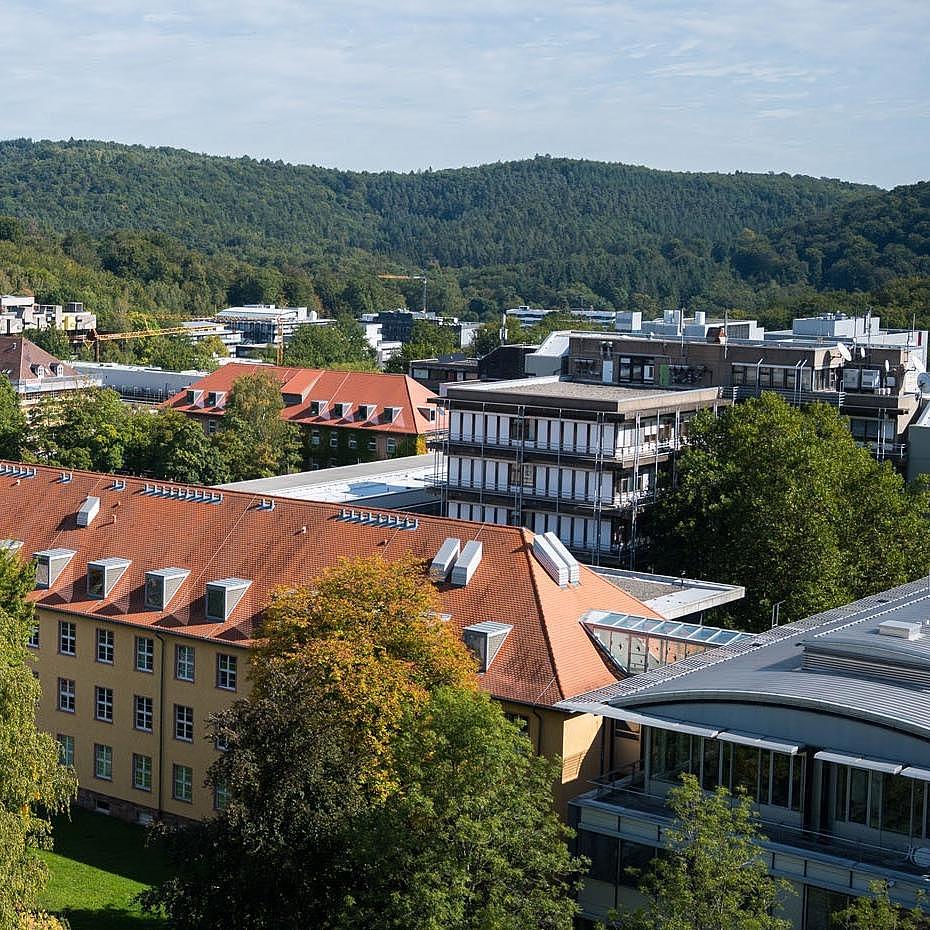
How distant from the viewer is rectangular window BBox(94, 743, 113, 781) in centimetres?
4438

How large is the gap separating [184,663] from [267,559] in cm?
386

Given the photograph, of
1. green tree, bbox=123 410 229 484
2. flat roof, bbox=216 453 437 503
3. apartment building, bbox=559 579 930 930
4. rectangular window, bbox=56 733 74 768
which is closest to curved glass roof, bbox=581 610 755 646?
apartment building, bbox=559 579 930 930

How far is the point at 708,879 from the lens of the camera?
25.2 m

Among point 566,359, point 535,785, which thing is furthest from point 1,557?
point 566,359

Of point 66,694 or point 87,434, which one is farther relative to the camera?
point 87,434

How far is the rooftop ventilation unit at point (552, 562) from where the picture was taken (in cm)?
4069

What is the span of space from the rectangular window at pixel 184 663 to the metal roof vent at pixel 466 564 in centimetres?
814

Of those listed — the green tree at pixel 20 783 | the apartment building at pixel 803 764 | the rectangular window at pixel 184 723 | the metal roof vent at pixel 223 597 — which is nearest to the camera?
the green tree at pixel 20 783

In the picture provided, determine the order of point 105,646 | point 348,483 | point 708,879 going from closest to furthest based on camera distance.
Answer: point 708,879
point 105,646
point 348,483

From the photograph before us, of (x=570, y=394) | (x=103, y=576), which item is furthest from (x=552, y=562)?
(x=570, y=394)

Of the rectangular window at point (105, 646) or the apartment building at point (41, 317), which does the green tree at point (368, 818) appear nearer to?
the rectangular window at point (105, 646)

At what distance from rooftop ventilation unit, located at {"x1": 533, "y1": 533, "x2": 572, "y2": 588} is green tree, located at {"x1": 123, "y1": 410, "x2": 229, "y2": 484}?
39216 mm

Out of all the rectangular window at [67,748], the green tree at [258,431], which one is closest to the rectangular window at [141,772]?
the rectangular window at [67,748]

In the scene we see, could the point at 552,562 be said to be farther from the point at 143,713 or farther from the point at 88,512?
the point at 88,512
